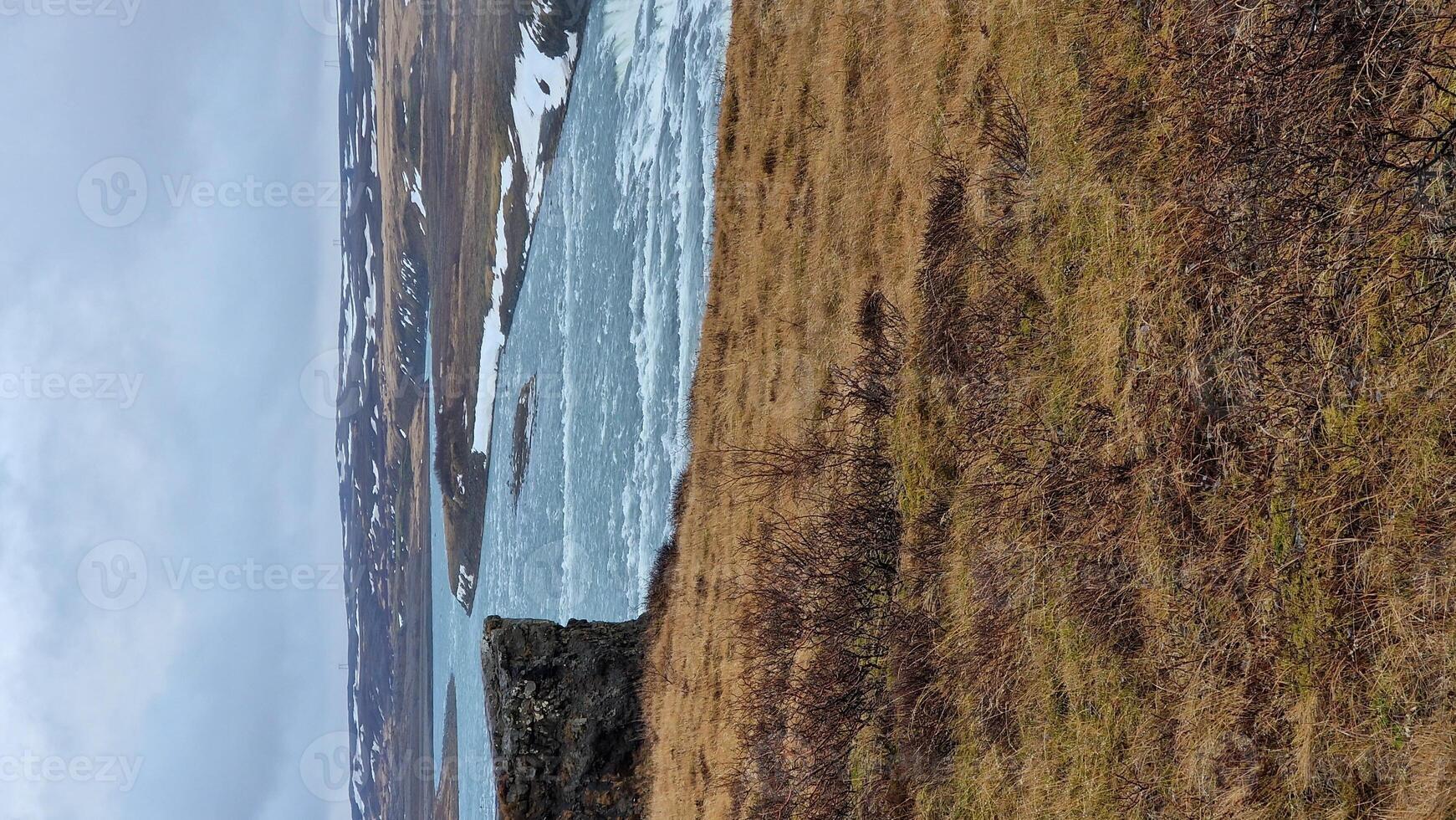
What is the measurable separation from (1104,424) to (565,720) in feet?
37.5

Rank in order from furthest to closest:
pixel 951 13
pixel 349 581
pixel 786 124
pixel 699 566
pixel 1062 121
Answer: pixel 349 581, pixel 699 566, pixel 786 124, pixel 951 13, pixel 1062 121

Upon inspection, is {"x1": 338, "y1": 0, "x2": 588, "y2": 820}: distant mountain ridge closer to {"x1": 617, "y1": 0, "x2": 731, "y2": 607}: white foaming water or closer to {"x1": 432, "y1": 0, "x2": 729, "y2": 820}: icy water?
{"x1": 432, "y1": 0, "x2": 729, "y2": 820}: icy water

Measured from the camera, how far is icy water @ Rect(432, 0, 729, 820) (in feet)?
58.3

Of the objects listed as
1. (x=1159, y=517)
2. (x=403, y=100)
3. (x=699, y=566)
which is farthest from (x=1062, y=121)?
(x=403, y=100)

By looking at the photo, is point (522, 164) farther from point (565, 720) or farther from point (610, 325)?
point (565, 720)

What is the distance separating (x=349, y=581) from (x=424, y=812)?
3802 inches

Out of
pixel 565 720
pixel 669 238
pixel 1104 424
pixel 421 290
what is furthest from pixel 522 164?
pixel 421 290

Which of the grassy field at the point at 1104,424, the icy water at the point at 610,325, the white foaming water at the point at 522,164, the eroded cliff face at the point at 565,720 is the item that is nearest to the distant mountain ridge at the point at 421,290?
the white foaming water at the point at 522,164

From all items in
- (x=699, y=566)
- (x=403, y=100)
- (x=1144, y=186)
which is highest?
(x=403, y=100)

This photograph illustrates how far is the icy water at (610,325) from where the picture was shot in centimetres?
1778

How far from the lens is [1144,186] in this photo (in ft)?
23.5

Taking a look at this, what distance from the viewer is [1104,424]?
23.9 feet

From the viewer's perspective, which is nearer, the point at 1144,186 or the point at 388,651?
the point at 1144,186

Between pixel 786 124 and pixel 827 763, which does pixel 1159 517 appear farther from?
pixel 786 124
